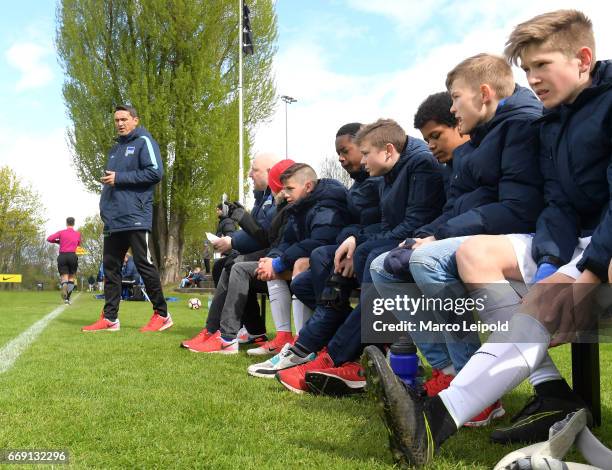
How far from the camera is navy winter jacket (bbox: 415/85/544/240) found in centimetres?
243

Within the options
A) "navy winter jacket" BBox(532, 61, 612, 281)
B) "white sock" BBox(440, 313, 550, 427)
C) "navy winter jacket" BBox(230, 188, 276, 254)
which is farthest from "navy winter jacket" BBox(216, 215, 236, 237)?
"white sock" BBox(440, 313, 550, 427)

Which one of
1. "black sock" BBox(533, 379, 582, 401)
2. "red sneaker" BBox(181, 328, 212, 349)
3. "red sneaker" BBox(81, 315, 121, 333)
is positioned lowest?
"red sneaker" BBox(81, 315, 121, 333)

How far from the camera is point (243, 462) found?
2.00m

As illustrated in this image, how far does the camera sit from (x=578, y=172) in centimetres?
214

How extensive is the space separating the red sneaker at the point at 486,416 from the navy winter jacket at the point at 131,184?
4581 millimetres

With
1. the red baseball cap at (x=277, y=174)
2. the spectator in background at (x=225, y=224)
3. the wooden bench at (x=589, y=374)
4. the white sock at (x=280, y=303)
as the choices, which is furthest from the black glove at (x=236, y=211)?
the wooden bench at (x=589, y=374)

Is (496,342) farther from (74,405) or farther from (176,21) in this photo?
(176,21)

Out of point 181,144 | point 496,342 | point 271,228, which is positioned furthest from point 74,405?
point 181,144

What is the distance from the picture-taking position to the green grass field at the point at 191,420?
2070 millimetres

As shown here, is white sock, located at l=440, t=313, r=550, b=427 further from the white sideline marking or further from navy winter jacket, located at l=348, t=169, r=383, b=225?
the white sideline marking

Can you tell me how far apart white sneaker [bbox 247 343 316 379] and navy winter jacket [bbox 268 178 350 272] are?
80cm

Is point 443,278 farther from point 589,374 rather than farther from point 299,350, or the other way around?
point 299,350

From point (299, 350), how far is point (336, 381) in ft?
2.34

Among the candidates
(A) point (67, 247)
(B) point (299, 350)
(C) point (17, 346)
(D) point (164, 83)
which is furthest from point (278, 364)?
(D) point (164, 83)
